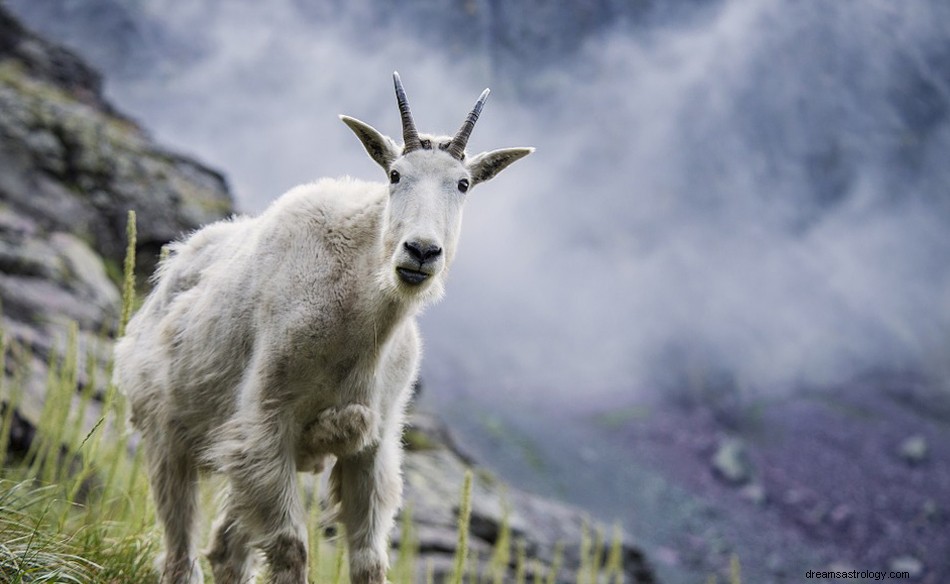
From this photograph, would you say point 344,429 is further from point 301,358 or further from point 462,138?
point 462,138

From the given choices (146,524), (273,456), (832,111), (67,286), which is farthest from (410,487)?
(832,111)

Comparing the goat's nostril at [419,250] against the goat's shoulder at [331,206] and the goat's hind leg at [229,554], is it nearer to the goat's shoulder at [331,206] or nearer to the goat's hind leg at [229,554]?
the goat's shoulder at [331,206]

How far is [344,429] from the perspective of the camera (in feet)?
11.6

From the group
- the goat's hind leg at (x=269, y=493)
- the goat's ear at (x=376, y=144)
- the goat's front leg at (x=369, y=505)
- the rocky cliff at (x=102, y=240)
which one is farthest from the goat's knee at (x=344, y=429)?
the rocky cliff at (x=102, y=240)

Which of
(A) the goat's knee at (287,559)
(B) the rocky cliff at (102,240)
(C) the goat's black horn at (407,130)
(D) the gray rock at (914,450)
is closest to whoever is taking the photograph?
(A) the goat's knee at (287,559)

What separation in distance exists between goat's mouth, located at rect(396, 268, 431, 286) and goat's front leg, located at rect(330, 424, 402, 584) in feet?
3.27

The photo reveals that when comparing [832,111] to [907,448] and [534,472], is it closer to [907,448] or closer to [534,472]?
[907,448]

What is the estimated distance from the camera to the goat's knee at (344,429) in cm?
352

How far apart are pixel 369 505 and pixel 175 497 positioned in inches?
50.5

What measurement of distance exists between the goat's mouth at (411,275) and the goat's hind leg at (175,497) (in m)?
1.91

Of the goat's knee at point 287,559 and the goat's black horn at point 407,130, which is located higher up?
the goat's black horn at point 407,130

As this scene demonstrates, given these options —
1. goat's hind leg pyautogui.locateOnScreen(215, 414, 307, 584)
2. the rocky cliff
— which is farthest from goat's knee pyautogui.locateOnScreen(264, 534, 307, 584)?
the rocky cliff

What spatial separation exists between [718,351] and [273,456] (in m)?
25.8

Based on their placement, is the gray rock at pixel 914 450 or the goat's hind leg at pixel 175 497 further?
the gray rock at pixel 914 450
